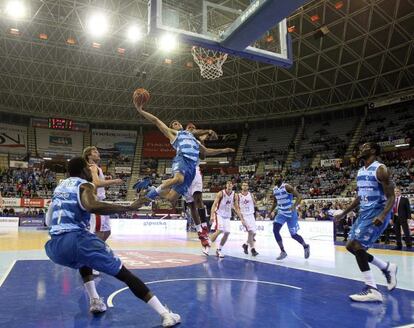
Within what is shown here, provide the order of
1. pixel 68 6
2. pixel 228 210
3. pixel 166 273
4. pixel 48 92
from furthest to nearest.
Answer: pixel 48 92
pixel 68 6
pixel 228 210
pixel 166 273

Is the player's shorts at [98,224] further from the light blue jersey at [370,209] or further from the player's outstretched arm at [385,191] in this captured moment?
the player's outstretched arm at [385,191]

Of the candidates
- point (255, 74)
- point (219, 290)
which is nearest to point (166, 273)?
point (219, 290)

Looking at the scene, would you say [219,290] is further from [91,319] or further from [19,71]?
[19,71]

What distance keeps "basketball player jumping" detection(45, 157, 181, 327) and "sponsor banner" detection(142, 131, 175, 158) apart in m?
40.0

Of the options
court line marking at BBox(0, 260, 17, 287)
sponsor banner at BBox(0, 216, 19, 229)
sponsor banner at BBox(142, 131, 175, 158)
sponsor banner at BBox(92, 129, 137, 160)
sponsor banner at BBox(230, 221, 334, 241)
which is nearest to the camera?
court line marking at BBox(0, 260, 17, 287)

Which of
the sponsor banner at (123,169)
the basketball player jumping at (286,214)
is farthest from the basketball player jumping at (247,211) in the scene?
the sponsor banner at (123,169)

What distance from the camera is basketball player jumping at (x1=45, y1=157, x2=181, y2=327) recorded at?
3705 millimetres

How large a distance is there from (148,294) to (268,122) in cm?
4009

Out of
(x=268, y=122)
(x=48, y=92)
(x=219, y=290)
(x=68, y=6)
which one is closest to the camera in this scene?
(x=219, y=290)

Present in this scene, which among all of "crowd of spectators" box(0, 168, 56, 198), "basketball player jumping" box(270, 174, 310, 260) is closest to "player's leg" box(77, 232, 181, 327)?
"basketball player jumping" box(270, 174, 310, 260)

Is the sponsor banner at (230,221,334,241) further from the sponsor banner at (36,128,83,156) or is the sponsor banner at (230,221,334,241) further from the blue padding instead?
the sponsor banner at (36,128,83,156)

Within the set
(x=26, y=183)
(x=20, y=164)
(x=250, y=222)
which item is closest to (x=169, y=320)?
(x=250, y=222)

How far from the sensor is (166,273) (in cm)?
684

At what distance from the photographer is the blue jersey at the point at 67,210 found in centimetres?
382
